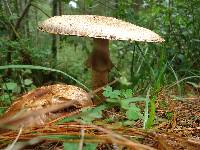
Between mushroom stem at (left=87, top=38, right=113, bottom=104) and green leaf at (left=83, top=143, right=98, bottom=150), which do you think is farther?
mushroom stem at (left=87, top=38, right=113, bottom=104)

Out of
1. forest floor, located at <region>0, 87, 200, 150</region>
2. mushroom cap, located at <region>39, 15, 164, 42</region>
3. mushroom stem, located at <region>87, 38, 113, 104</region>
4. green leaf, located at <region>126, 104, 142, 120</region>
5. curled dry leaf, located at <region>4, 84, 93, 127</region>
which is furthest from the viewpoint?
mushroom stem, located at <region>87, 38, 113, 104</region>

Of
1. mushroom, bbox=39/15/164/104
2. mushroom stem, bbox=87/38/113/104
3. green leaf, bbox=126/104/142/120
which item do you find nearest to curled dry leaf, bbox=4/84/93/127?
mushroom, bbox=39/15/164/104

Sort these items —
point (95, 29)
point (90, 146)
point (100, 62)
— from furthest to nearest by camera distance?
1. point (100, 62)
2. point (95, 29)
3. point (90, 146)

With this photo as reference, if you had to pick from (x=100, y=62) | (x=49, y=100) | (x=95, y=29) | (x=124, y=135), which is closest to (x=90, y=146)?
(x=124, y=135)

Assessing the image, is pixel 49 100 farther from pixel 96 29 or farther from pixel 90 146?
pixel 90 146

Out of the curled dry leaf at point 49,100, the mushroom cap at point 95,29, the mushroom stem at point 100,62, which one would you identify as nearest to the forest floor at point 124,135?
the curled dry leaf at point 49,100

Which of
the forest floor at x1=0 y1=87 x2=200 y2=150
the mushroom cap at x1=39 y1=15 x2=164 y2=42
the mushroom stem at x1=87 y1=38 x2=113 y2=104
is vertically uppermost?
the mushroom cap at x1=39 y1=15 x2=164 y2=42

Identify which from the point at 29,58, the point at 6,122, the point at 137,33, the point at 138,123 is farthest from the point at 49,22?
the point at 29,58

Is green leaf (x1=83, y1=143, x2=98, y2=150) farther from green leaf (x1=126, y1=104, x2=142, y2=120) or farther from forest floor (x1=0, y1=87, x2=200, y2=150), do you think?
green leaf (x1=126, y1=104, x2=142, y2=120)
